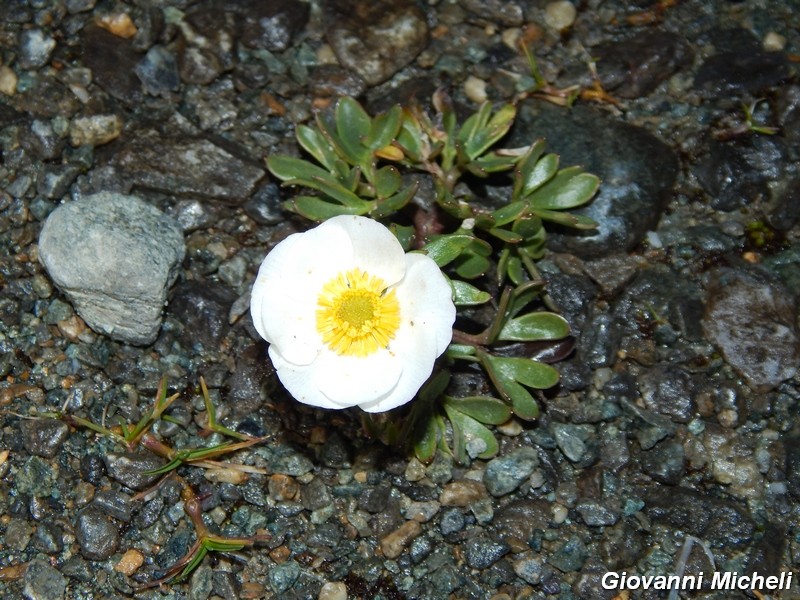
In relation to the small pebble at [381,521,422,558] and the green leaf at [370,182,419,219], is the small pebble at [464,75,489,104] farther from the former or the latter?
the small pebble at [381,521,422,558]

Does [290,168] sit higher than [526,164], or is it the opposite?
[526,164]

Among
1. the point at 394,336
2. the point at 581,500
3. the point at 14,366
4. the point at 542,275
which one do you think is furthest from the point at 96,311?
the point at 581,500

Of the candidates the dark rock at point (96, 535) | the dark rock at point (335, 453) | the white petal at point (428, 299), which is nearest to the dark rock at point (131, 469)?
the dark rock at point (96, 535)

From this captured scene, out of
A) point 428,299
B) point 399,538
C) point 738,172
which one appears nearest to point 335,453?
point 399,538

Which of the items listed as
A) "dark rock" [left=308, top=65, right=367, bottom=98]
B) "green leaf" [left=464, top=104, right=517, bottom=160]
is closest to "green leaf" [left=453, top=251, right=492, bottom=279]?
"green leaf" [left=464, top=104, right=517, bottom=160]

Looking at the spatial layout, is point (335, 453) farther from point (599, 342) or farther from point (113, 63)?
point (113, 63)

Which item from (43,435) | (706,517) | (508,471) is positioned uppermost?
(706,517)
